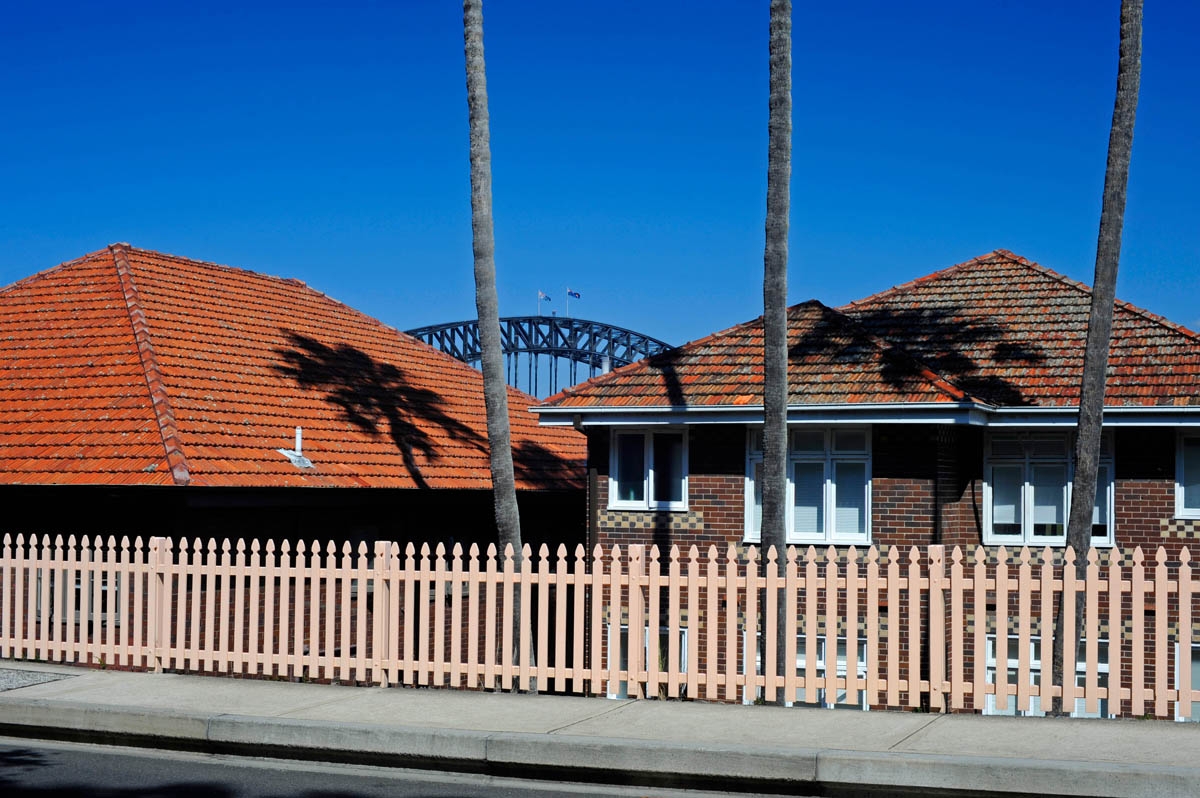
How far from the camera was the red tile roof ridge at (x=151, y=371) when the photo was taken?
1625cm

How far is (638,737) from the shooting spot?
31.9 ft

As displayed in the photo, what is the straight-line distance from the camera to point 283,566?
1261cm

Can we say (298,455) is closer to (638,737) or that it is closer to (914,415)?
(914,415)

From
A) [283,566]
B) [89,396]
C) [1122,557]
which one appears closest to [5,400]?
[89,396]

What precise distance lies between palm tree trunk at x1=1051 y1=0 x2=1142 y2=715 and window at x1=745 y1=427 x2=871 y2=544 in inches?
161

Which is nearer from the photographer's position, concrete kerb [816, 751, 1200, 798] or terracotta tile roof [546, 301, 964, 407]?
concrete kerb [816, 751, 1200, 798]

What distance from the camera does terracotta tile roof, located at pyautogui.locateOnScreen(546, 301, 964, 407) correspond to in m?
18.3

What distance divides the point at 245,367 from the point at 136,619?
25.9 ft

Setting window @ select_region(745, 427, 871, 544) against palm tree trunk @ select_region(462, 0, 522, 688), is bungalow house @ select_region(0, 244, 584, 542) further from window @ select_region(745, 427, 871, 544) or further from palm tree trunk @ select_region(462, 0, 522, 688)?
window @ select_region(745, 427, 871, 544)

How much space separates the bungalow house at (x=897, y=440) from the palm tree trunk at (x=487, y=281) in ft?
8.86

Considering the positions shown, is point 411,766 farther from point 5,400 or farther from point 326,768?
point 5,400

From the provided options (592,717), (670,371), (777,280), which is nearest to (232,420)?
(670,371)

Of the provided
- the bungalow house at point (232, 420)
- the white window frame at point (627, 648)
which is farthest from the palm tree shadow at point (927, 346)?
the bungalow house at point (232, 420)

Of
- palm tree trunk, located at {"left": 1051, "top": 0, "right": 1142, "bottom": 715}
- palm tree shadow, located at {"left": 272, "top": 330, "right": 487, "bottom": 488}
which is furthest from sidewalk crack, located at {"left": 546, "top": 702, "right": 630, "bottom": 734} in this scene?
palm tree shadow, located at {"left": 272, "top": 330, "right": 487, "bottom": 488}
